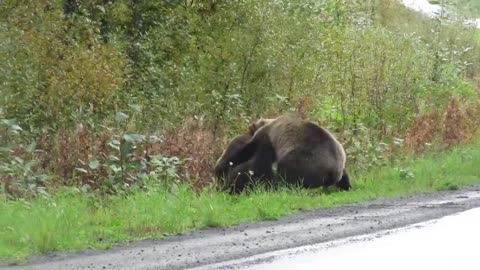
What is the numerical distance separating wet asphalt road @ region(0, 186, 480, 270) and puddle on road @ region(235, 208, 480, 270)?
0.21m

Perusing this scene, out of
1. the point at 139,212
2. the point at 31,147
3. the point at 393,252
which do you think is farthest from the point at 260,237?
the point at 31,147

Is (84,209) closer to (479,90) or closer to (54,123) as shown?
(54,123)

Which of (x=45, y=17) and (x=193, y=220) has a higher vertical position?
(x=45, y=17)

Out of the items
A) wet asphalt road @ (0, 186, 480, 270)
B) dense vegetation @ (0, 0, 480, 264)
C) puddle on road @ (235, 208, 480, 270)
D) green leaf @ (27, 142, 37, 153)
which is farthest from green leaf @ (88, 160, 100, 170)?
puddle on road @ (235, 208, 480, 270)

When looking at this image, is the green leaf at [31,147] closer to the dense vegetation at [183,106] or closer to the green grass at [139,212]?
the dense vegetation at [183,106]

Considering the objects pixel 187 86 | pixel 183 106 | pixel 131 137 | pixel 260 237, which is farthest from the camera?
pixel 187 86

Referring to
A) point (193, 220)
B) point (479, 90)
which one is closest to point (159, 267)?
point (193, 220)

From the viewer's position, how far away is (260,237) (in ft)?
30.5

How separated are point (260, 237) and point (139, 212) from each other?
1660 mm

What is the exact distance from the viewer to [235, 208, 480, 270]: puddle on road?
802 centimetres

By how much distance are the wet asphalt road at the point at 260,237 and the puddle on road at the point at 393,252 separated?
0.69 ft

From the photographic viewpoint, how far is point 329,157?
12844 millimetres

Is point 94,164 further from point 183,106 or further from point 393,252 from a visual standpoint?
point 393,252

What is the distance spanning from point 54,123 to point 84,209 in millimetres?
3099
